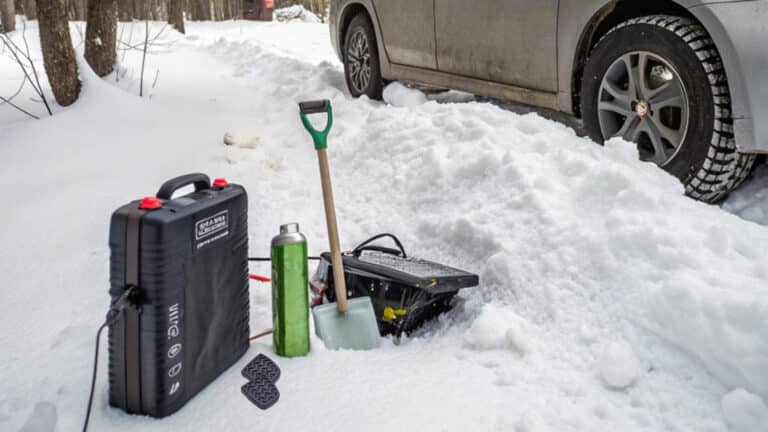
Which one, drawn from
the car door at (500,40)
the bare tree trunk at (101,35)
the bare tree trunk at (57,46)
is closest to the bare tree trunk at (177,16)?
the bare tree trunk at (101,35)

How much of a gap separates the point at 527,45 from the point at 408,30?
51.7 inches

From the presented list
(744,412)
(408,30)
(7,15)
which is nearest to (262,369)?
(744,412)

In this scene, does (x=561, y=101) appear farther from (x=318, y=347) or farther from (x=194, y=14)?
(x=194, y=14)

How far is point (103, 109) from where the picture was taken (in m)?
4.30

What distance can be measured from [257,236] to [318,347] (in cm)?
109

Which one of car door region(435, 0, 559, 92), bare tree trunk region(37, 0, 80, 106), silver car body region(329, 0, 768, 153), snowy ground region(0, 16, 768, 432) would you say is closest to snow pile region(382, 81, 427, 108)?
silver car body region(329, 0, 768, 153)

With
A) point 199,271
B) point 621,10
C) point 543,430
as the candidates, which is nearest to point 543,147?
point 621,10

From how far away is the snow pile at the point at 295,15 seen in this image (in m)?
18.1

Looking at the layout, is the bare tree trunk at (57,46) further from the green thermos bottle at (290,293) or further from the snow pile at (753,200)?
the snow pile at (753,200)

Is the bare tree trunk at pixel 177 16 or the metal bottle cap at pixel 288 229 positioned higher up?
the bare tree trunk at pixel 177 16

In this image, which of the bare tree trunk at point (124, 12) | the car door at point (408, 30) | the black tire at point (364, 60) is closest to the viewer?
the car door at point (408, 30)

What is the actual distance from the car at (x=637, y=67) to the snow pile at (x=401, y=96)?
11.4 inches

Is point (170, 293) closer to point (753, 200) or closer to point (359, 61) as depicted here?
point (753, 200)

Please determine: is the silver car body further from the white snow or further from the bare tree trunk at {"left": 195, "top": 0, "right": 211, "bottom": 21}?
the bare tree trunk at {"left": 195, "top": 0, "right": 211, "bottom": 21}
